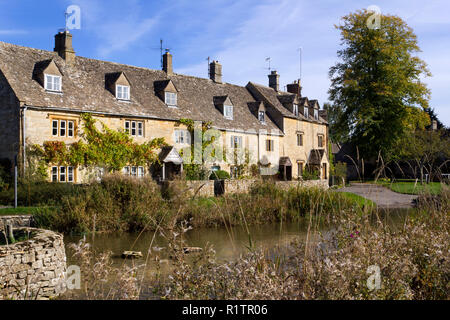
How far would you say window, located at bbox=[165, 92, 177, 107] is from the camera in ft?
93.3

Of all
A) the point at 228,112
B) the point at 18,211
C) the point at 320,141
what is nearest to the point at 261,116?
the point at 228,112

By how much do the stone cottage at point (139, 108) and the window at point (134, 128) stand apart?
0.19 ft

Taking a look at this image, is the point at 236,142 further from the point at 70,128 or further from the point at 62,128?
the point at 62,128

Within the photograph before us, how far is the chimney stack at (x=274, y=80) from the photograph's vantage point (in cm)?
4181

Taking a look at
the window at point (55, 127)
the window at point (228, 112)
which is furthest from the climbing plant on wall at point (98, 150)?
the window at point (228, 112)

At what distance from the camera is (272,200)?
18297 millimetres

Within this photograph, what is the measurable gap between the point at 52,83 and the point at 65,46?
12.0 feet

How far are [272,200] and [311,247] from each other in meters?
12.4

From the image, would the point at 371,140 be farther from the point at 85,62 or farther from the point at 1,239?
the point at 1,239

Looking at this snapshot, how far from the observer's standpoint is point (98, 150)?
23.5m

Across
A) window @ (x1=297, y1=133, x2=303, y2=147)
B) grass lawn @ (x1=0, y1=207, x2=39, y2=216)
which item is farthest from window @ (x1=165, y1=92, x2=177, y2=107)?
window @ (x1=297, y1=133, x2=303, y2=147)

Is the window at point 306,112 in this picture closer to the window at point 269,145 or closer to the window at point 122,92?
the window at point 269,145
